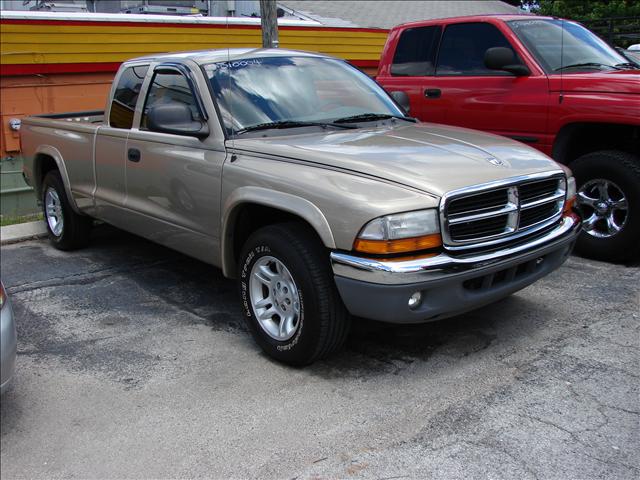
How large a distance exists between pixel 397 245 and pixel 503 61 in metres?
3.37

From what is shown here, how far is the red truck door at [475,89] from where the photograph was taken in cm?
636

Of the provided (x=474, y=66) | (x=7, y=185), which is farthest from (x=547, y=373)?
(x=7, y=185)

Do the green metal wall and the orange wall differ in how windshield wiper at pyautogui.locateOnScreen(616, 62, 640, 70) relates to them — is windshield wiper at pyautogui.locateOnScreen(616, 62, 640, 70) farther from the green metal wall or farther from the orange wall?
the green metal wall

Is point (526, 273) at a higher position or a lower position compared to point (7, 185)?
higher

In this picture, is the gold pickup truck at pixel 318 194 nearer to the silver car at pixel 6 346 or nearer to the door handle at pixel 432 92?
the silver car at pixel 6 346

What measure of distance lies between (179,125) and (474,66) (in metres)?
3.44

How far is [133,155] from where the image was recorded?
5383 millimetres

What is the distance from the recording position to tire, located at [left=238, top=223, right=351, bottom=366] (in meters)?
3.88

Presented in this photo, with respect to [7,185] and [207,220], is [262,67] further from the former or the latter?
[7,185]

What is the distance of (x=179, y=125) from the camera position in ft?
15.4

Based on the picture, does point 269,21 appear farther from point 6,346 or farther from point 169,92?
point 6,346

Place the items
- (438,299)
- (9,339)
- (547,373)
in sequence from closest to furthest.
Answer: (9,339)
(438,299)
(547,373)

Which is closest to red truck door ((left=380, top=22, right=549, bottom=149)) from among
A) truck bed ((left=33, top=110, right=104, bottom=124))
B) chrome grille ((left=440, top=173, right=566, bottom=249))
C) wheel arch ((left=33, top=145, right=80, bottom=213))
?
chrome grille ((left=440, top=173, right=566, bottom=249))

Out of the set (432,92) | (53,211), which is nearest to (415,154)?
(432,92)
